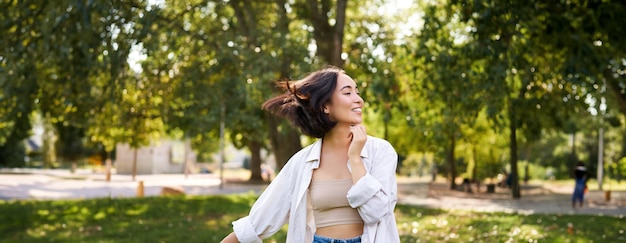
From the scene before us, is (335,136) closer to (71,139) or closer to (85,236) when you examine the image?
(85,236)

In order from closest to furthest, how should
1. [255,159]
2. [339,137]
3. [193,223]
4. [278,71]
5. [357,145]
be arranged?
[357,145] < [339,137] < [278,71] < [193,223] < [255,159]

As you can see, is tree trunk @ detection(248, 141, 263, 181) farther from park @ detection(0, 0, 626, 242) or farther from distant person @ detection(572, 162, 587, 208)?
distant person @ detection(572, 162, 587, 208)

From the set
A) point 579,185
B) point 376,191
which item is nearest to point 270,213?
point 376,191

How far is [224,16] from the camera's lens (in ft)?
52.1

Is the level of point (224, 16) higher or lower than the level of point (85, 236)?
higher

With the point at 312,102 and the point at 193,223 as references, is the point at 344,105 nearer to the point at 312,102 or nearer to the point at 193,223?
the point at 312,102

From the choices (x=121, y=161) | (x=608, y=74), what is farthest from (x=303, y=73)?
(x=121, y=161)

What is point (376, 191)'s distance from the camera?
10.6 ft

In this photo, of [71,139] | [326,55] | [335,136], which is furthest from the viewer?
[71,139]

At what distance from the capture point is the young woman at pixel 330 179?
331 centimetres

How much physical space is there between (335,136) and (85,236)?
35.7 ft

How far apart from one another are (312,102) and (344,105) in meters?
0.16

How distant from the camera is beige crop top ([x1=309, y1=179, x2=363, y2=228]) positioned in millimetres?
3416

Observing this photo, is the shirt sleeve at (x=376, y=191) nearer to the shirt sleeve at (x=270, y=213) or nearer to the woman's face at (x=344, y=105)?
the woman's face at (x=344, y=105)
